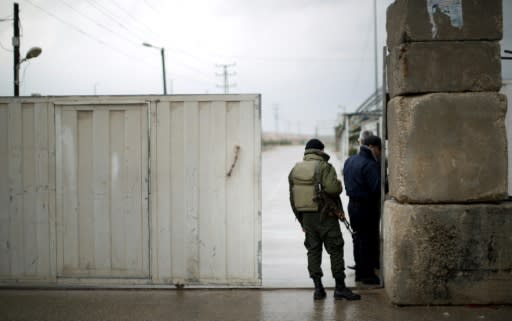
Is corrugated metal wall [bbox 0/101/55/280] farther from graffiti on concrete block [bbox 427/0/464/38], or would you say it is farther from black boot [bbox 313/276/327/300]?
graffiti on concrete block [bbox 427/0/464/38]

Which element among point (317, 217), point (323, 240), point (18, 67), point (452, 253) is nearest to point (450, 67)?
point (452, 253)

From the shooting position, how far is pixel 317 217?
237 inches

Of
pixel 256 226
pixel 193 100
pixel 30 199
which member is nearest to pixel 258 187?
pixel 256 226

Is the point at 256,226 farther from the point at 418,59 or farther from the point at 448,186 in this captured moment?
the point at 418,59

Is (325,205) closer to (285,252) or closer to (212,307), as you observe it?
(212,307)

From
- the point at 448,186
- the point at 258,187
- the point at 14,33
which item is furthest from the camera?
the point at 14,33

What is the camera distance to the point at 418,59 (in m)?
5.72

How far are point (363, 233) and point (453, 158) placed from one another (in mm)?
1605

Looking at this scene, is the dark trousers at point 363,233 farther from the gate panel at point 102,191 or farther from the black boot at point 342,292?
the gate panel at point 102,191

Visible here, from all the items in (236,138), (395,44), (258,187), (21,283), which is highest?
(395,44)

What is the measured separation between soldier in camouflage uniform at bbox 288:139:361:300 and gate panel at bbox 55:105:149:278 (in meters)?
1.88

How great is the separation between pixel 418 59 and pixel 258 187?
225 cm

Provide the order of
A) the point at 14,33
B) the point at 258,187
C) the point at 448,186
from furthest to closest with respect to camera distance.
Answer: the point at 14,33 < the point at 258,187 < the point at 448,186

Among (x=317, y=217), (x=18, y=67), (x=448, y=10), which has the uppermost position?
(x=18, y=67)
